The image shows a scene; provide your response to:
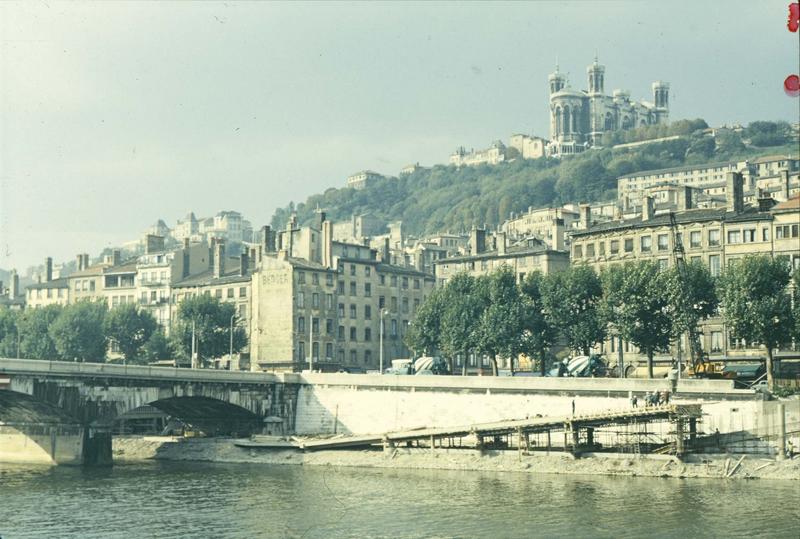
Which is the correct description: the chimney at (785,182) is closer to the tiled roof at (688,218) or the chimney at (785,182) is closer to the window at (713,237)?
the tiled roof at (688,218)

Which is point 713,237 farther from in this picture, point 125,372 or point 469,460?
point 125,372

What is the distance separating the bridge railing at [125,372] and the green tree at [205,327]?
36798mm

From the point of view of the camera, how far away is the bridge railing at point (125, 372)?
84.5 m

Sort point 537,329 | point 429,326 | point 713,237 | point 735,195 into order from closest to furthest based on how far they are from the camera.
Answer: point 537,329
point 713,237
point 735,195
point 429,326

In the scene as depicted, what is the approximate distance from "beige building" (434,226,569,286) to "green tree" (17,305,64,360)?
181 ft

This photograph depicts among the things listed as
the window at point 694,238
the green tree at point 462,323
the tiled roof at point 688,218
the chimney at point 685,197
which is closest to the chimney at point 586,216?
the tiled roof at point 688,218

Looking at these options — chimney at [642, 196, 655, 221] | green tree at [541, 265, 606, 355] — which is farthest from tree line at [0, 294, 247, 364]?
chimney at [642, 196, 655, 221]

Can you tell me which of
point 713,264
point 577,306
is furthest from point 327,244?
point 713,264

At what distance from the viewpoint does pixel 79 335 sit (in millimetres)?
147500

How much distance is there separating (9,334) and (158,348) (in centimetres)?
2514

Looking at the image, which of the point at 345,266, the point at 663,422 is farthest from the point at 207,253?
the point at 663,422

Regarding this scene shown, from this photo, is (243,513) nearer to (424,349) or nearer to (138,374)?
(138,374)

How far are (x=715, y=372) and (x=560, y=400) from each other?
1485 centimetres

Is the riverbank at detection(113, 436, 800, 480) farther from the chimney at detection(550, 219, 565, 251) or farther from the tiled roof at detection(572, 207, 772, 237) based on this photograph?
the chimney at detection(550, 219, 565, 251)
